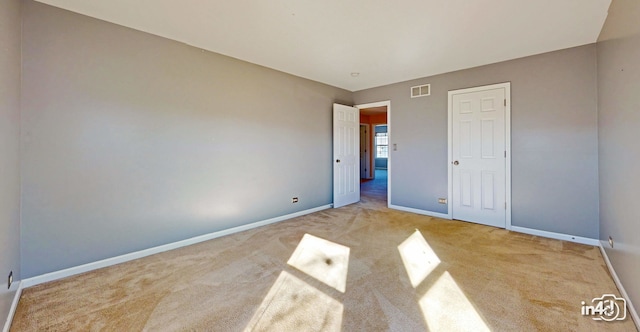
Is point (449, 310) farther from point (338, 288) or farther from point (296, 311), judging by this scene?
point (296, 311)

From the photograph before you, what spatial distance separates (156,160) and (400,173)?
395 cm

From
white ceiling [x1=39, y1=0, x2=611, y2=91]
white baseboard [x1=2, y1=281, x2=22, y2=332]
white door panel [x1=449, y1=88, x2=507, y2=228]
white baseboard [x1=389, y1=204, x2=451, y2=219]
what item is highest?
white ceiling [x1=39, y1=0, x2=611, y2=91]

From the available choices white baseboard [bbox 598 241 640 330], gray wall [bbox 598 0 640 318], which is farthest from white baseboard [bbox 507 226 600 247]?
gray wall [bbox 598 0 640 318]

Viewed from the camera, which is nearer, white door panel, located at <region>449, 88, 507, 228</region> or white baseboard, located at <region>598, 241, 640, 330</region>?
white baseboard, located at <region>598, 241, 640, 330</region>

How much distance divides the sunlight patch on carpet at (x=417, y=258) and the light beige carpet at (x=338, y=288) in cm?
1

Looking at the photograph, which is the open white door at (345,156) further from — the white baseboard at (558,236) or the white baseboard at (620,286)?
the white baseboard at (620,286)

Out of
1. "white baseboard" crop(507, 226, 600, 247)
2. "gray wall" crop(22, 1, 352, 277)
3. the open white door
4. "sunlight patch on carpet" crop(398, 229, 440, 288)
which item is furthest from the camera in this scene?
the open white door

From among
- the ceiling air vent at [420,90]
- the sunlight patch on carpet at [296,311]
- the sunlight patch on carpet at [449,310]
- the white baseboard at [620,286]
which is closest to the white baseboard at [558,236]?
the white baseboard at [620,286]

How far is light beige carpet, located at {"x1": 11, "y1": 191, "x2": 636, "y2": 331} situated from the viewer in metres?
1.73

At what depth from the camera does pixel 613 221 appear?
234 cm

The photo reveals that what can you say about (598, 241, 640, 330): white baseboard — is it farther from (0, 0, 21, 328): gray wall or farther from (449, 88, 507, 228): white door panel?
(0, 0, 21, 328): gray wall

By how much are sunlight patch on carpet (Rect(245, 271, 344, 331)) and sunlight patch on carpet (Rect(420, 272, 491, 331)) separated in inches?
25.0

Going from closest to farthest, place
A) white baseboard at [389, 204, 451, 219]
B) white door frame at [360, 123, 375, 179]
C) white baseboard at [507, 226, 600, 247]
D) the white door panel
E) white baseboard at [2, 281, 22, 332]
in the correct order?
white baseboard at [2, 281, 22, 332] → white baseboard at [507, 226, 600, 247] → the white door panel → white baseboard at [389, 204, 451, 219] → white door frame at [360, 123, 375, 179]

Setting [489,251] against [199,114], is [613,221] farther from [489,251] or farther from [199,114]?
[199,114]
